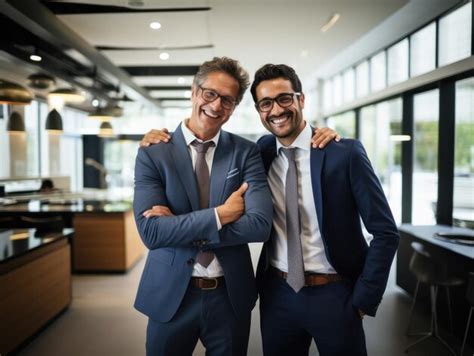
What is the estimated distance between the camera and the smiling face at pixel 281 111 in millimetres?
1756

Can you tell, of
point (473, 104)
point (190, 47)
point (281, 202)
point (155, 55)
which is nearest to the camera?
point (281, 202)

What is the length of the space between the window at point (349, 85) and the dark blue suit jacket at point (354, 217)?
7.51 m

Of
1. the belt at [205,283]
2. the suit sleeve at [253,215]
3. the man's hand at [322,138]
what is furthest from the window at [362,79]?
the belt at [205,283]

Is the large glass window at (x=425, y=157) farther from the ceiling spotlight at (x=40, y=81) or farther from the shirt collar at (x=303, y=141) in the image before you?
the ceiling spotlight at (x=40, y=81)

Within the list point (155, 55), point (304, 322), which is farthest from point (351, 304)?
point (155, 55)

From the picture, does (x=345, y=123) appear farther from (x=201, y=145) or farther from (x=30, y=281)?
(x=201, y=145)

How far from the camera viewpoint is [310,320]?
170 cm

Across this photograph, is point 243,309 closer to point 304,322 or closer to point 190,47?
point 304,322

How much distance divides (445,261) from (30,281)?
443 centimetres

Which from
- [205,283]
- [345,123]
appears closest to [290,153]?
[205,283]

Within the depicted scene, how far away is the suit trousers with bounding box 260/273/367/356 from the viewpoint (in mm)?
1662

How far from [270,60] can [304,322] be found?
687 centimetres

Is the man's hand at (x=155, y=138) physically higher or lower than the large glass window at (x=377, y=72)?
lower

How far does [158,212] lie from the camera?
5.22ft
